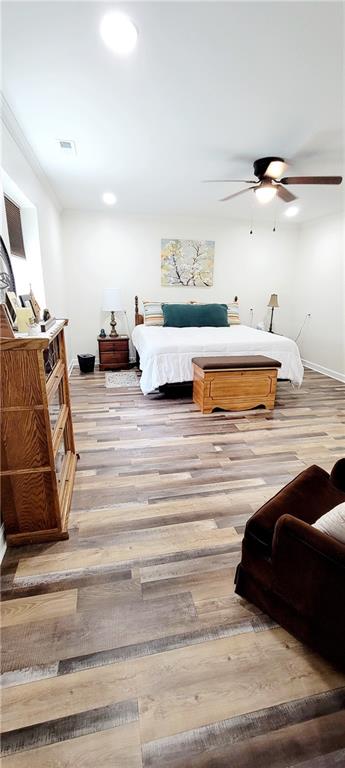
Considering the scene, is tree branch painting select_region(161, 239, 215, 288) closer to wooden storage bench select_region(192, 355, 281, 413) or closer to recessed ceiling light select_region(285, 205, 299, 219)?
recessed ceiling light select_region(285, 205, 299, 219)

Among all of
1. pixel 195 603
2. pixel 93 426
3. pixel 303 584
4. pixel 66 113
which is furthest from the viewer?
pixel 93 426

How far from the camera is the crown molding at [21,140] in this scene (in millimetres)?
2135

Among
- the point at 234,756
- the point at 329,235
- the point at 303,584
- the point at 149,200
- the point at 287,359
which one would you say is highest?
the point at 149,200

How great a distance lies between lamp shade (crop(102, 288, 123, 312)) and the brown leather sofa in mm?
4200

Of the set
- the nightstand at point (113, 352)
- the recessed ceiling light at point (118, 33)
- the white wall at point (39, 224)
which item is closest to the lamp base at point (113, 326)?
the nightstand at point (113, 352)

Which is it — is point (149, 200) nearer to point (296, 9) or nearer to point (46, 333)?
point (296, 9)

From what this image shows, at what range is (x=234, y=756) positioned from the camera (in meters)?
0.92

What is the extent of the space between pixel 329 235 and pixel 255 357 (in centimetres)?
284

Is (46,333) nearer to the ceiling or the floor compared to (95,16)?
nearer to the floor

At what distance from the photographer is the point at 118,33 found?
149 centimetres

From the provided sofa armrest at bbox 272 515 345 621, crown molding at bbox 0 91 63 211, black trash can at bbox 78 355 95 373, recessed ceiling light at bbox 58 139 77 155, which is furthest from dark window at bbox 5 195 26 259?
sofa armrest at bbox 272 515 345 621

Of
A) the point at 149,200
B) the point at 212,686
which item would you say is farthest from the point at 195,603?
the point at 149,200

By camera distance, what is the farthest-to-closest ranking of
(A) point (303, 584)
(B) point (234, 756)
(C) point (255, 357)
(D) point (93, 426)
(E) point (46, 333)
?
1. (C) point (255, 357)
2. (D) point (93, 426)
3. (E) point (46, 333)
4. (A) point (303, 584)
5. (B) point (234, 756)

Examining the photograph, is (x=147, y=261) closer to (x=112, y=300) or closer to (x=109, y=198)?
(x=112, y=300)
